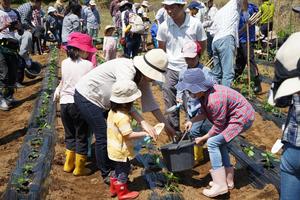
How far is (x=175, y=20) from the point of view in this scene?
4.71m

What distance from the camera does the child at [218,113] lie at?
3.50 meters

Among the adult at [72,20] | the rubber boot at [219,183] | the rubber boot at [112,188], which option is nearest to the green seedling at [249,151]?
the rubber boot at [219,183]

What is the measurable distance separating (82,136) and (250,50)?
4498mm

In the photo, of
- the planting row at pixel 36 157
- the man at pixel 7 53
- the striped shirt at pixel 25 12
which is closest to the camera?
the planting row at pixel 36 157

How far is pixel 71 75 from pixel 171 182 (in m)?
1.50

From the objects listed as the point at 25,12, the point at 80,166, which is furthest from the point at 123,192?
the point at 25,12

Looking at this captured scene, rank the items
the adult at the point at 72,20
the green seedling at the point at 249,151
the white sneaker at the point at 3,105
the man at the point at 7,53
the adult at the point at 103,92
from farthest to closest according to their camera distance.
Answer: the adult at the point at 72,20
the white sneaker at the point at 3,105
the man at the point at 7,53
the green seedling at the point at 249,151
the adult at the point at 103,92

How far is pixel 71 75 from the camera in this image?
14.4 ft

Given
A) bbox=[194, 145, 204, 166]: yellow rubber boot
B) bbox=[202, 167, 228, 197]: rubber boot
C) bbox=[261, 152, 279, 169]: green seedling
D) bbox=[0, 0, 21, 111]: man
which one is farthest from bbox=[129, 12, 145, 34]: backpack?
bbox=[202, 167, 228, 197]: rubber boot

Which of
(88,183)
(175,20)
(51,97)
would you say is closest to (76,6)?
(51,97)

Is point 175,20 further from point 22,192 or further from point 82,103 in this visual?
point 22,192

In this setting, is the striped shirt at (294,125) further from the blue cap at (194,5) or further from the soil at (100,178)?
the blue cap at (194,5)

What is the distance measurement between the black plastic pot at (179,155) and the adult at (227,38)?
8.66ft

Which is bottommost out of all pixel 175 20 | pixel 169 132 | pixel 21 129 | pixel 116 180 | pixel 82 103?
pixel 21 129
